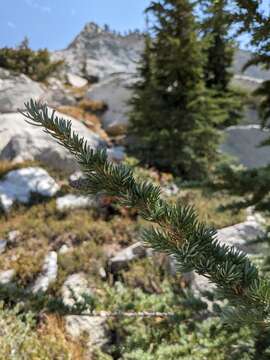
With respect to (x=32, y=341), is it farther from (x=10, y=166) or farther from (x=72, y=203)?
(x=10, y=166)

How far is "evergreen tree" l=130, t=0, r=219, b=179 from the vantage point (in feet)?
41.8

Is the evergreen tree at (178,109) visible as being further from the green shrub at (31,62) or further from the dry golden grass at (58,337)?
the green shrub at (31,62)

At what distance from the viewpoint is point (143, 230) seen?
3.36 feet

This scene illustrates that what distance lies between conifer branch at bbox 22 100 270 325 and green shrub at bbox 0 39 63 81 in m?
27.2

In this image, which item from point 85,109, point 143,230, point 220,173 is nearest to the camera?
point 143,230

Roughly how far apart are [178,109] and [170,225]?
1282cm

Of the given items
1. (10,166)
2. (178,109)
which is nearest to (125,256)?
(10,166)

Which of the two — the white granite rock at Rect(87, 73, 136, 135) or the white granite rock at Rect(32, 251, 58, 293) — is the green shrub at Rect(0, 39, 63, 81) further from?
the white granite rock at Rect(32, 251, 58, 293)

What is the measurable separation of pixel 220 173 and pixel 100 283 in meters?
3.98

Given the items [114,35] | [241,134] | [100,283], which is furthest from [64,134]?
[114,35]

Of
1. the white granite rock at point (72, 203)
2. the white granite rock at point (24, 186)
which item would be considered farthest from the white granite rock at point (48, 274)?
the white granite rock at point (24, 186)

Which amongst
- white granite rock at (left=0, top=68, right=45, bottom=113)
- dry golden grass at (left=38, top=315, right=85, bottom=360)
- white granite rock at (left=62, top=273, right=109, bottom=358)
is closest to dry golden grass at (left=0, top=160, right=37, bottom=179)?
white granite rock at (left=0, top=68, right=45, bottom=113)

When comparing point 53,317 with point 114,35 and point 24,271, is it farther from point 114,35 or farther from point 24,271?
point 114,35

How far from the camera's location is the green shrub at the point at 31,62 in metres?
25.9
